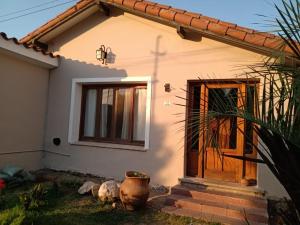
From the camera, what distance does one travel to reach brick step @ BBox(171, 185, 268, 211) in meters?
6.48

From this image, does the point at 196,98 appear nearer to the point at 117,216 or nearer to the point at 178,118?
the point at 178,118

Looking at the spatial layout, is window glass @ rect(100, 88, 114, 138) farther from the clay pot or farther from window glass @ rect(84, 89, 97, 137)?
the clay pot

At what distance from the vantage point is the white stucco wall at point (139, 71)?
7992mm

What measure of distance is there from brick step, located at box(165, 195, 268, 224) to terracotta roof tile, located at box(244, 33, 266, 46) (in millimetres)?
3790

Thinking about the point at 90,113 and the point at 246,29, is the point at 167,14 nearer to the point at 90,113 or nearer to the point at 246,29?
the point at 246,29

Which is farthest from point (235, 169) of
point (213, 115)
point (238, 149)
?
point (213, 115)

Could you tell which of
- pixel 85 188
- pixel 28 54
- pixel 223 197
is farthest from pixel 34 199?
pixel 28 54

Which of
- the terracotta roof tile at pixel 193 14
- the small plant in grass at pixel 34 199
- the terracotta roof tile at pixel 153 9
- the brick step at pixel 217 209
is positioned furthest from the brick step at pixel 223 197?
the terracotta roof tile at pixel 153 9

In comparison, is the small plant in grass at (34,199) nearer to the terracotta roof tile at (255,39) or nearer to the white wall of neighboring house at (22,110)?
the white wall of neighboring house at (22,110)

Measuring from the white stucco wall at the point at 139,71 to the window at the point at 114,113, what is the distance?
47cm

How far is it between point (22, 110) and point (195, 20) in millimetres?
5971

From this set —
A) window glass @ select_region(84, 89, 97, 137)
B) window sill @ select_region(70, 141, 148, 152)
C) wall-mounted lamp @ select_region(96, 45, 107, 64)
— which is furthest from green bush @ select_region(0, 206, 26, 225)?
wall-mounted lamp @ select_region(96, 45, 107, 64)

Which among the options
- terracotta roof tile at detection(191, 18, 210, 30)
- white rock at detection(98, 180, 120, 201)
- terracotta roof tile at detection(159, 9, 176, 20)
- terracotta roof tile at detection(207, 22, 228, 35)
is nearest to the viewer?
white rock at detection(98, 180, 120, 201)

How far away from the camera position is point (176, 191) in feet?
23.8
